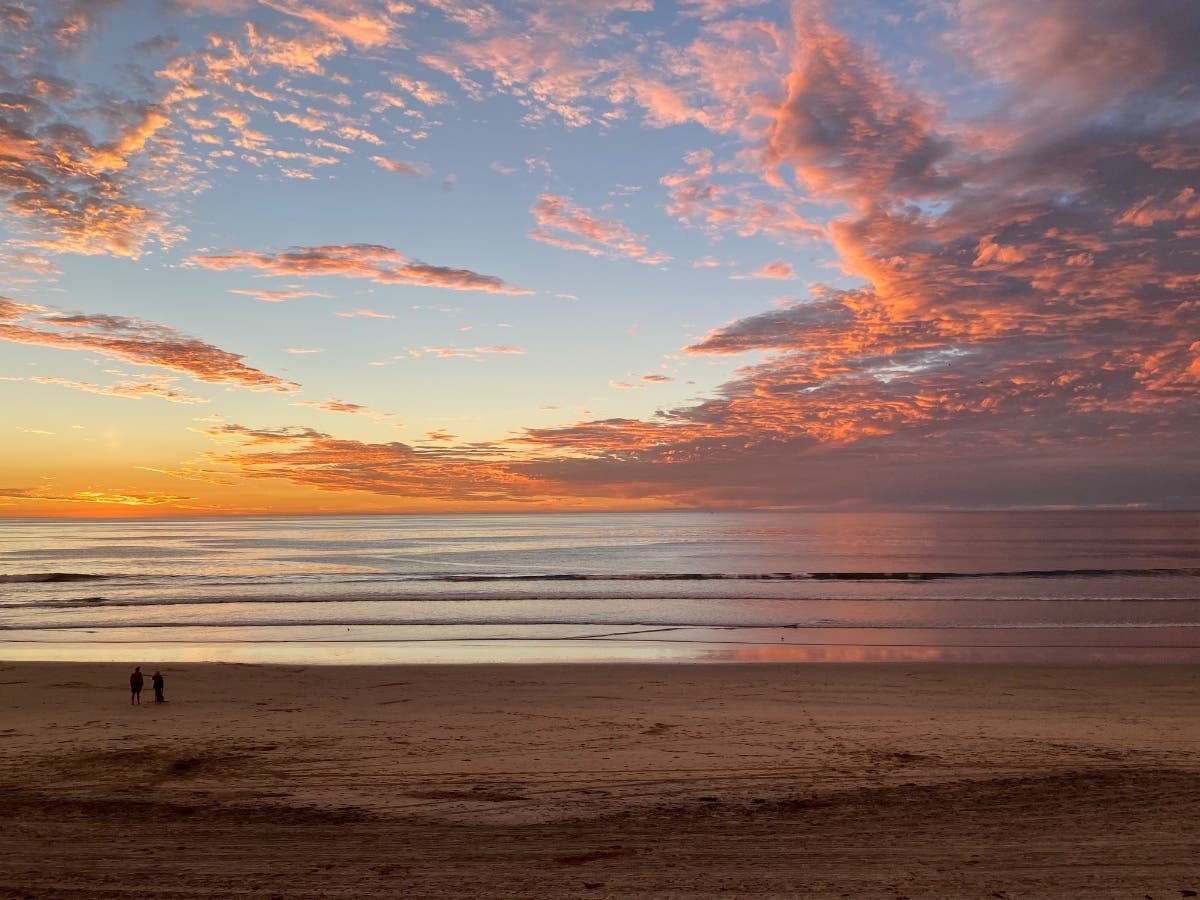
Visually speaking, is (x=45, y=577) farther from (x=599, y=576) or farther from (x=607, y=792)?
(x=607, y=792)

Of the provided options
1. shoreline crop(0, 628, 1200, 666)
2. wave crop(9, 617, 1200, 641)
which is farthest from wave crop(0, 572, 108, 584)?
shoreline crop(0, 628, 1200, 666)

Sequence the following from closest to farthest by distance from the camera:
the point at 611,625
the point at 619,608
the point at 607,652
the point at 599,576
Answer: the point at 607,652 → the point at 611,625 → the point at 619,608 → the point at 599,576

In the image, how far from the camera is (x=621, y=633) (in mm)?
36062

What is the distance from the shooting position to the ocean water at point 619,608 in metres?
31.3

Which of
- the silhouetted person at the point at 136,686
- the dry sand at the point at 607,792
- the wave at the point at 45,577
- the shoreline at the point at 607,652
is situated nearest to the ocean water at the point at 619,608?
the shoreline at the point at 607,652

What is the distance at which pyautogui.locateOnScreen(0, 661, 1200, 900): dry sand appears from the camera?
923 cm

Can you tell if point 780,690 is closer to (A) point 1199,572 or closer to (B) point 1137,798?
(B) point 1137,798

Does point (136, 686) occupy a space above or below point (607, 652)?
above

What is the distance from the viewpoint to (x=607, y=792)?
12570 mm

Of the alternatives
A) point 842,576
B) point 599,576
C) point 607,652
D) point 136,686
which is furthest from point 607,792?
point 842,576

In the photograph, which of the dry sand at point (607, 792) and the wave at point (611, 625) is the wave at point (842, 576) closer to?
the wave at point (611, 625)

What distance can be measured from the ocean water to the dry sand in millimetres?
8924

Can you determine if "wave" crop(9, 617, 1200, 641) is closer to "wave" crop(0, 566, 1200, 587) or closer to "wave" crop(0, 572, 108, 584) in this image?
"wave" crop(0, 566, 1200, 587)

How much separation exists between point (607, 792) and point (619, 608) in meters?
33.4
